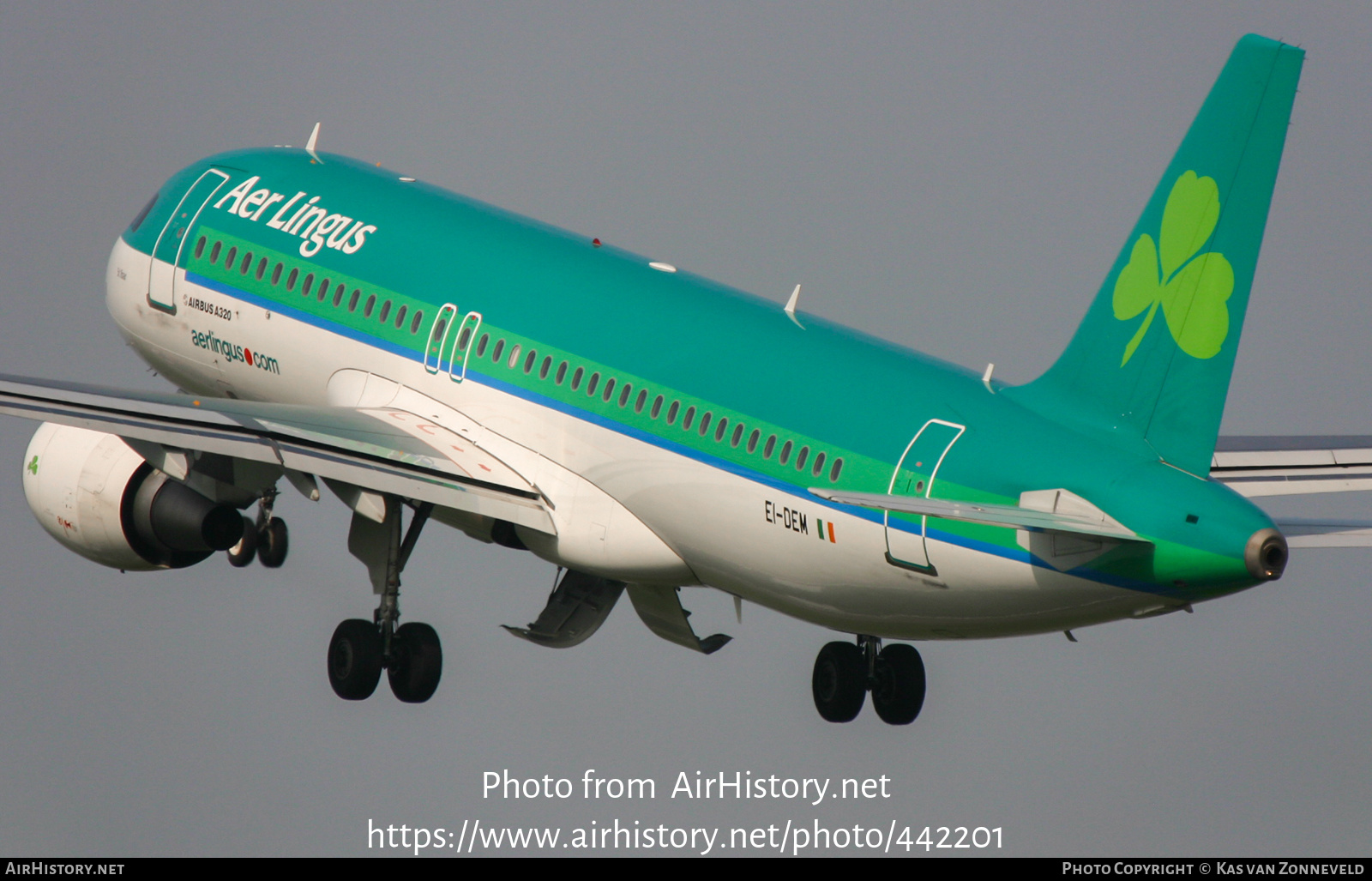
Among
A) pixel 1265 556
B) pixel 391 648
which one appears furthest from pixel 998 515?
pixel 391 648

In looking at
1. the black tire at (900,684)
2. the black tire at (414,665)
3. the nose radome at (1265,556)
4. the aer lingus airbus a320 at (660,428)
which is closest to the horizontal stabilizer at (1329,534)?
the aer lingus airbus a320 at (660,428)

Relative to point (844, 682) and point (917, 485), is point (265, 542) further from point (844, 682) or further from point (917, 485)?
point (917, 485)

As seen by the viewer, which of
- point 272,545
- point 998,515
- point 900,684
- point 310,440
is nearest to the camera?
point 998,515

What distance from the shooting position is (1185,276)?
2845cm

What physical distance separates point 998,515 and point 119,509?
1375cm

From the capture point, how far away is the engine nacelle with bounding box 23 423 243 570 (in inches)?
1405

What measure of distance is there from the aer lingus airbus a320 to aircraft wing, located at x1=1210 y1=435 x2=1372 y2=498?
0.15 ft

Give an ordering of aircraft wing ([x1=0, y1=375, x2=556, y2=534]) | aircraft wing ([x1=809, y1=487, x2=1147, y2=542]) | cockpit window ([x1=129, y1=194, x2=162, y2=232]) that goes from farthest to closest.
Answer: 1. cockpit window ([x1=129, y1=194, x2=162, y2=232])
2. aircraft wing ([x1=0, y1=375, x2=556, y2=534])
3. aircraft wing ([x1=809, y1=487, x2=1147, y2=542])

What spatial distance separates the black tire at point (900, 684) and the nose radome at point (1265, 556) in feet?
34.4

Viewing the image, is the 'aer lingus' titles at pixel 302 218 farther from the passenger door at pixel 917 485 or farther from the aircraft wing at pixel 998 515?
the aircraft wing at pixel 998 515

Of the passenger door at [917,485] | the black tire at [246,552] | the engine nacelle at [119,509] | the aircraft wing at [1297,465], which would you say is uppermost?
the aircraft wing at [1297,465]

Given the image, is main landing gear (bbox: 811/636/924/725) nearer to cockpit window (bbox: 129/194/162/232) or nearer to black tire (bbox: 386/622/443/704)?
black tire (bbox: 386/622/443/704)

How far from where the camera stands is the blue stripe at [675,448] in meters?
28.5

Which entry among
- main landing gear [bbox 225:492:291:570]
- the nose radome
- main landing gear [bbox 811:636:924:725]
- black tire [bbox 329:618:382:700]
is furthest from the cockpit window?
the nose radome
